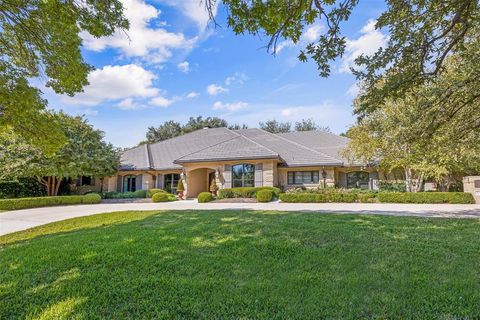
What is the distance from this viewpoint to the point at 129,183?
27.1 metres

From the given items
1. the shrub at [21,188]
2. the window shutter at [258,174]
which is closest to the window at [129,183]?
the shrub at [21,188]

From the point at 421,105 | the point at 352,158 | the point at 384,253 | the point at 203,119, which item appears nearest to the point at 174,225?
the point at 384,253

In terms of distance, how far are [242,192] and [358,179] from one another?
9.82m

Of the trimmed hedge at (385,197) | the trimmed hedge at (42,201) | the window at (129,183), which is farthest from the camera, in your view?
the window at (129,183)

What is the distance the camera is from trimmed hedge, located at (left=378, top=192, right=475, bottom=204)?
16.1 metres

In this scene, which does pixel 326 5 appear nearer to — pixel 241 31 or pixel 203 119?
pixel 241 31

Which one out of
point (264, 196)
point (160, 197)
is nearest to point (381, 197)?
point (264, 196)

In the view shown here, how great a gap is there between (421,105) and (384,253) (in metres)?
4.19

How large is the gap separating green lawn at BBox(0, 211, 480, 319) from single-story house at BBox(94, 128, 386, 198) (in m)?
14.8

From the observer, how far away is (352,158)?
21.4 meters

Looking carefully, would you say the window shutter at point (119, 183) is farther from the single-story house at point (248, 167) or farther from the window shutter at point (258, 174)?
the window shutter at point (258, 174)

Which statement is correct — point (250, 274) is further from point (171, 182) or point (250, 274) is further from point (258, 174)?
point (171, 182)

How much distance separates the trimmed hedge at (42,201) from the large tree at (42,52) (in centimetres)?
1158

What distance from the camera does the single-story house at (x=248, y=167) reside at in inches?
879
